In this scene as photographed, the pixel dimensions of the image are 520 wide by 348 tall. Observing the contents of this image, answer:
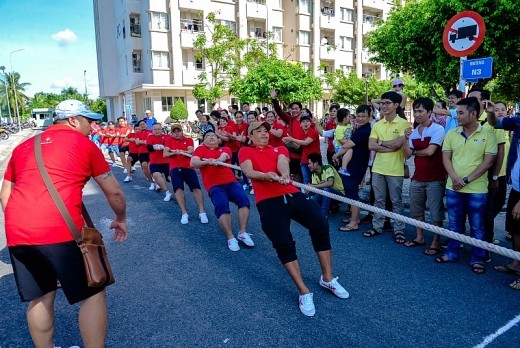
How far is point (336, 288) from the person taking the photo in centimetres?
379

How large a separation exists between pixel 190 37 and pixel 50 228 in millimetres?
33111

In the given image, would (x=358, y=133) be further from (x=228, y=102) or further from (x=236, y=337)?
(x=228, y=102)

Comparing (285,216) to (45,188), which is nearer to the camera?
(45,188)

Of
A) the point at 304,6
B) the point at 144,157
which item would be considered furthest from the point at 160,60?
the point at 144,157

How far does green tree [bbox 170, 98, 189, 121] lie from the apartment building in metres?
2.30

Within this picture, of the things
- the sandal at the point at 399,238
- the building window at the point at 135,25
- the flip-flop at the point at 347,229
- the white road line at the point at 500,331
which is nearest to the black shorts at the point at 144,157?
the flip-flop at the point at 347,229

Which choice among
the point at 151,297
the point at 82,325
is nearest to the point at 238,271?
the point at 151,297

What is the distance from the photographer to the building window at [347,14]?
40.8m

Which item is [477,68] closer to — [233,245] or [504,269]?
[504,269]

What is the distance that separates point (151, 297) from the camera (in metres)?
3.92

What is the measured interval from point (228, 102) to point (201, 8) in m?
8.44

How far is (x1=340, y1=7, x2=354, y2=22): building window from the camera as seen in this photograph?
134 feet

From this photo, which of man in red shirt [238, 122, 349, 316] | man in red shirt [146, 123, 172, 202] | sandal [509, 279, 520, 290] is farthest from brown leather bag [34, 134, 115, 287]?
man in red shirt [146, 123, 172, 202]

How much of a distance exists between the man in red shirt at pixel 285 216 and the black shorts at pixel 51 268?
1.68 metres
